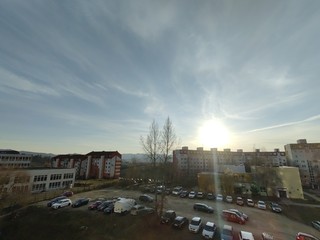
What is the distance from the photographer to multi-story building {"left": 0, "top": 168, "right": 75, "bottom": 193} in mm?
39031

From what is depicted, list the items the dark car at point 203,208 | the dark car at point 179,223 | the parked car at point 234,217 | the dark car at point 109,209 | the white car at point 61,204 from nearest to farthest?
1. the dark car at point 179,223
2. the parked car at point 234,217
3. the dark car at point 109,209
4. the dark car at point 203,208
5. the white car at point 61,204

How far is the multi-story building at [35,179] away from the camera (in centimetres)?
3903

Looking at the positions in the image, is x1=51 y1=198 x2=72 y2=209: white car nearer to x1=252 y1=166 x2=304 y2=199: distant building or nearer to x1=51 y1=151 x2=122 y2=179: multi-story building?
x1=51 y1=151 x2=122 y2=179: multi-story building

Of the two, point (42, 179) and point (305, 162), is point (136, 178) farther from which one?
point (305, 162)

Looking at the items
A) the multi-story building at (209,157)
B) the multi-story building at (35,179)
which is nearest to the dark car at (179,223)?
the multi-story building at (35,179)

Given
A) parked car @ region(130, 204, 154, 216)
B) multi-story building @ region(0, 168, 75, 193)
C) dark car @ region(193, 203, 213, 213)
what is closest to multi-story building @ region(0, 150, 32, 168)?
multi-story building @ region(0, 168, 75, 193)

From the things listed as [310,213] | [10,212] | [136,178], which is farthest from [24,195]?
[310,213]

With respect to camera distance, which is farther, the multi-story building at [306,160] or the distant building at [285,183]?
the multi-story building at [306,160]

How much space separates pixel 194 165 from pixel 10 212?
267 feet

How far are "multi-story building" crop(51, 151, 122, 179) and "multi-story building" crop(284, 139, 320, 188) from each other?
258 feet

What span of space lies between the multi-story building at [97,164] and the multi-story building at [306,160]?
78.5 meters

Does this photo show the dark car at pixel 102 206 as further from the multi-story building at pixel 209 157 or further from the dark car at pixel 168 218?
the multi-story building at pixel 209 157

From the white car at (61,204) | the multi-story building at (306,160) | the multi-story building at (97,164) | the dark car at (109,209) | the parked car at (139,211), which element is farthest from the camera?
the multi-story building at (97,164)

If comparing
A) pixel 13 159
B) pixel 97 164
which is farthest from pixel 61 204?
pixel 13 159
